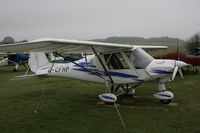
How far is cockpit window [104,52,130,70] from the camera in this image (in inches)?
396

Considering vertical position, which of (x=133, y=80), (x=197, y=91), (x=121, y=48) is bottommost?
(x=197, y=91)

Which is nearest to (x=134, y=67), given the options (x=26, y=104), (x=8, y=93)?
(x=26, y=104)

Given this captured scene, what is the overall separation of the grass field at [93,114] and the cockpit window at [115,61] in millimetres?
1310

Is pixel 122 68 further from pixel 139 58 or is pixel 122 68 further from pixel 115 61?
pixel 139 58

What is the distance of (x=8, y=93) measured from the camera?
1312 centimetres

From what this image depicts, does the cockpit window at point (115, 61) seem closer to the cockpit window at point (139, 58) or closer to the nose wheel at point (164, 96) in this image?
the cockpit window at point (139, 58)

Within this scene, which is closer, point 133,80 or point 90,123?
point 90,123

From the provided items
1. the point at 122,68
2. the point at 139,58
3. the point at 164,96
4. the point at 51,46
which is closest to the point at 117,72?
the point at 122,68

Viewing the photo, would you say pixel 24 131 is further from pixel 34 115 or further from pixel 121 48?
pixel 121 48

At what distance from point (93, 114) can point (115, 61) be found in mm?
2280

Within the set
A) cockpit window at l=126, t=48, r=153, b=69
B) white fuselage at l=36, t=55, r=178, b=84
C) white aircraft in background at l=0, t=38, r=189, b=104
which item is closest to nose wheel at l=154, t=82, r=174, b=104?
white aircraft in background at l=0, t=38, r=189, b=104

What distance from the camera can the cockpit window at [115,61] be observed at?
10.0m

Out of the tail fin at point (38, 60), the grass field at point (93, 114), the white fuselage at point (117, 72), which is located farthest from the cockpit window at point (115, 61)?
the tail fin at point (38, 60)

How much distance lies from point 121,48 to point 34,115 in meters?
3.44
